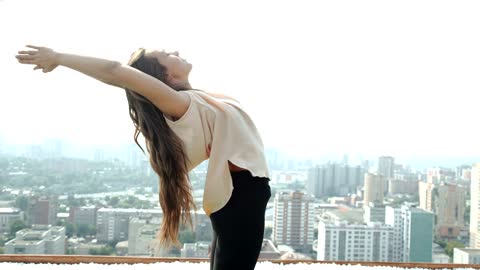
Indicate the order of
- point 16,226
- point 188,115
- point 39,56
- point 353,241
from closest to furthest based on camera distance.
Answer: point 39,56
point 188,115
point 16,226
point 353,241

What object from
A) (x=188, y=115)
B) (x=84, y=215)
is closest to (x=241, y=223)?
(x=188, y=115)

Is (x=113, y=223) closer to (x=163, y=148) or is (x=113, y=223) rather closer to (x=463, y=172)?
(x=163, y=148)

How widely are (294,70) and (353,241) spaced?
3.81ft

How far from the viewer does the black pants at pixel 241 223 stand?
119cm

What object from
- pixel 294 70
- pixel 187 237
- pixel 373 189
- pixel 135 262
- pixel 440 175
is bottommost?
pixel 135 262

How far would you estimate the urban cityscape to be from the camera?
2779 millimetres

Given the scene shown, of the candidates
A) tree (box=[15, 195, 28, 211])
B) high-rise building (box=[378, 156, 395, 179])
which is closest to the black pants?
tree (box=[15, 195, 28, 211])

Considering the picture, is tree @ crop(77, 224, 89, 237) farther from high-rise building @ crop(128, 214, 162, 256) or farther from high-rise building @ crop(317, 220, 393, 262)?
high-rise building @ crop(317, 220, 393, 262)

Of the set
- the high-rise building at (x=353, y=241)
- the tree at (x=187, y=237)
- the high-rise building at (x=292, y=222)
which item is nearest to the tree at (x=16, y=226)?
the tree at (x=187, y=237)

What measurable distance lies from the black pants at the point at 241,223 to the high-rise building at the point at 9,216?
1.95 meters

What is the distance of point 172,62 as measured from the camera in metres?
1.25

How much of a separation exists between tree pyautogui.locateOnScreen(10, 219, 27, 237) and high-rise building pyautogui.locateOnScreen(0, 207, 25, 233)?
0.05 feet

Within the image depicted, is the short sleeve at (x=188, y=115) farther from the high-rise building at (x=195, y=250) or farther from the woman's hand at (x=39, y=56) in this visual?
the high-rise building at (x=195, y=250)

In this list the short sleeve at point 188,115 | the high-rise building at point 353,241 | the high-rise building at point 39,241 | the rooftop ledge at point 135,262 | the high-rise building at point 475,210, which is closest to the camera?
the short sleeve at point 188,115
